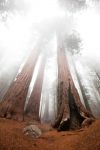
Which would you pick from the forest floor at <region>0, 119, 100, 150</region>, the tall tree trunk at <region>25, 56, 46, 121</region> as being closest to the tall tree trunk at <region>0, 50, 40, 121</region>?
the tall tree trunk at <region>25, 56, 46, 121</region>

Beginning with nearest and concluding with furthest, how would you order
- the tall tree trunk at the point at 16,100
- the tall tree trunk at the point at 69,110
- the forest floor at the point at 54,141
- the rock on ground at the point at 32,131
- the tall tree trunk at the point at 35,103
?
the forest floor at the point at 54,141 < the rock on ground at the point at 32,131 < the tall tree trunk at the point at 69,110 < the tall tree trunk at the point at 16,100 < the tall tree trunk at the point at 35,103

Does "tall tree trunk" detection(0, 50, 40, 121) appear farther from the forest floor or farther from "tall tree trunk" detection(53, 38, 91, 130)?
the forest floor

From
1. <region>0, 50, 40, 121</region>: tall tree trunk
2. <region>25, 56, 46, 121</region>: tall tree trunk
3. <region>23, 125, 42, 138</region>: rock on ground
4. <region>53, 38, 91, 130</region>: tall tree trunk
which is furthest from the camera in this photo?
<region>25, 56, 46, 121</region>: tall tree trunk

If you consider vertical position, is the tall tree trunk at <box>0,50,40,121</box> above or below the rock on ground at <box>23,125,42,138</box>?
above

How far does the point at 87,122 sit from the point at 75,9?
21657 millimetres

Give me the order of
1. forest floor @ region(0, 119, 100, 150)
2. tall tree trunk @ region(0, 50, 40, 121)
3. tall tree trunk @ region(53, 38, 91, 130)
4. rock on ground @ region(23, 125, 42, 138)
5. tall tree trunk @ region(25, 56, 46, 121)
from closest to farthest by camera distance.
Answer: forest floor @ region(0, 119, 100, 150) → rock on ground @ region(23, 125, 42, 138) → tall tree trunk @ region(53, 38, 91, 130) → tall tree trunk @ region(0, 50, 40, 121) → tall tree trunk @ region(25, 56, 46, 121)

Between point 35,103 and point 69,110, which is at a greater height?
point 35,103

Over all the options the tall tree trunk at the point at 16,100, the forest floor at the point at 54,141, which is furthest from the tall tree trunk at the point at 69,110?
the tall tree trunk at the point at 16,100

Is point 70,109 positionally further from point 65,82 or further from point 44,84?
point 44,84

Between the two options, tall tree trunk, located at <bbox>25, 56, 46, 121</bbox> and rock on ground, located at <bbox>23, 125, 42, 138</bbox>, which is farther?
tall tree trunk, located at <bbox>25, 56, 46, 121</bbox>

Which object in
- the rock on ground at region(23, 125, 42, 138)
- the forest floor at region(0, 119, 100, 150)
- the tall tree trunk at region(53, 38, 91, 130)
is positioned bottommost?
the forest floor at region(0, 119, 100, 150)

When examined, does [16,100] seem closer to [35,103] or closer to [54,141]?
[35,103]

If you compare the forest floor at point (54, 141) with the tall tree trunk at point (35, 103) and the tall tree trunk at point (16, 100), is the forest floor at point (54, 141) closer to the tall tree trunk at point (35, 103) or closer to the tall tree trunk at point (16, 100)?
the tall tree trunk at point (16, 100)

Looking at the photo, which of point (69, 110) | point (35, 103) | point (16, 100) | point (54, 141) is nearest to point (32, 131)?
point (54, 141)
